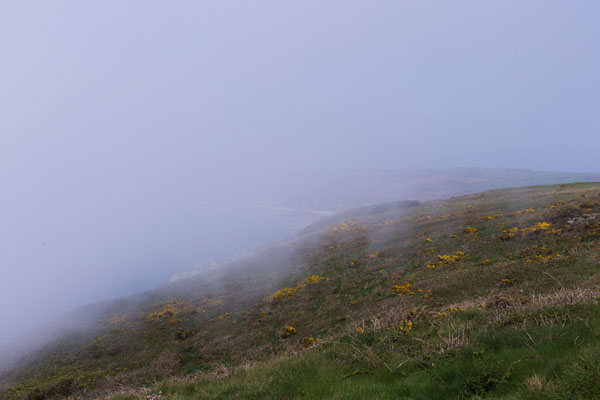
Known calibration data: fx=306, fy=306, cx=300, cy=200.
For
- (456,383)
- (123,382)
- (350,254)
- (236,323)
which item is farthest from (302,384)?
(350,254)

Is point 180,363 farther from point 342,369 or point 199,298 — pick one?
point 199,298

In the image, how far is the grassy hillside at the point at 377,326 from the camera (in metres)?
5.04

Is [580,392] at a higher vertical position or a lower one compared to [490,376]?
higher

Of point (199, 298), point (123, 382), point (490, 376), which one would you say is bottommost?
point (199, 298)

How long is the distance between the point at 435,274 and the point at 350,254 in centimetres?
1464

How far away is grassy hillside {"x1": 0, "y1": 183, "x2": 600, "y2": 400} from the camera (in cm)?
504

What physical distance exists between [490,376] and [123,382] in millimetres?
15249

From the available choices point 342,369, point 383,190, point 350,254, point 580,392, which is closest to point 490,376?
point 580,392

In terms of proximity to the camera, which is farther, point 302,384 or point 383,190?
point 383,190

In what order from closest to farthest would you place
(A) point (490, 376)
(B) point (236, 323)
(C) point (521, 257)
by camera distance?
(A) point (490, 376) < (C) point (521, 257) < (B) point (236, 323)

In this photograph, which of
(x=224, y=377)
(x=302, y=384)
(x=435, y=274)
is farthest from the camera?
(x=435, y=274)

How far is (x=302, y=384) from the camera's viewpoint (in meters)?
5.65

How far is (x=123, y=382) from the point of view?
45.2 feet

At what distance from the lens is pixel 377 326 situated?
9117 mm
